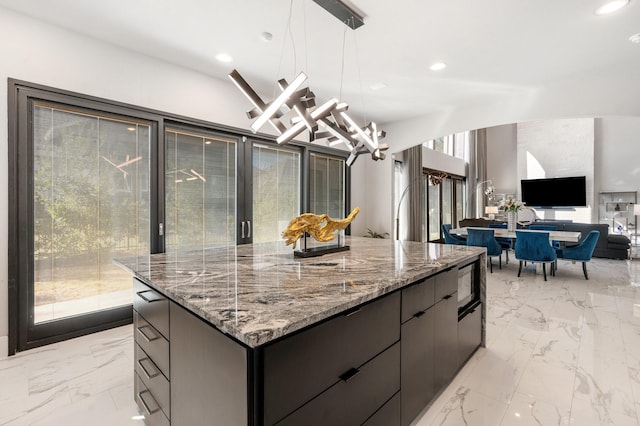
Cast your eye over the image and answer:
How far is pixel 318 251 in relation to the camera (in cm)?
220

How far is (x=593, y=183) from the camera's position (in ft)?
26.8

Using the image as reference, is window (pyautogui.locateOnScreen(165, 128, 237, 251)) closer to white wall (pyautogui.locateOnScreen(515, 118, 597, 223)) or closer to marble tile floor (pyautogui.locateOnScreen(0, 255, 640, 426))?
marble tile floor (pyautogui.locateOnScreen(0, 255, 640, 426))

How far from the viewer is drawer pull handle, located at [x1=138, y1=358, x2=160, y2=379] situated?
4.86 ft

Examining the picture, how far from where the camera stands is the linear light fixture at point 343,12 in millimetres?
2412

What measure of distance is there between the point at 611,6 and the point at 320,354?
3630mm

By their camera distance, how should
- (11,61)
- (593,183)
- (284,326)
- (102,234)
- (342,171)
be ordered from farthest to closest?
(593,183), (342,171), (102,234), (11,61), (284,326)

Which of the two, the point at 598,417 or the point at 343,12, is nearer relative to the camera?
the point at 598,417

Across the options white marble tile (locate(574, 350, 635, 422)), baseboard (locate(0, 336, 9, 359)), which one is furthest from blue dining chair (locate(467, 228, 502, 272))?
baseboard (locate(0, 336, 9, 359))

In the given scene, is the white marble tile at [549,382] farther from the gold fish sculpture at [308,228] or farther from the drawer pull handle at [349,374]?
the gold fish sculpture at [308,228]

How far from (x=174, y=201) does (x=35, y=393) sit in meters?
2.07

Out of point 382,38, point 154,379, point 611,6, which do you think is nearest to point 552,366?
point 154,379

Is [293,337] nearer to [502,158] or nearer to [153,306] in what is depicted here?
[153,306]

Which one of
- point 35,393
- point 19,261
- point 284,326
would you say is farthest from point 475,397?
point 19,261

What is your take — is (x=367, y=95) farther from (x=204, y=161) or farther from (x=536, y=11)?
(x=204, y=161)
